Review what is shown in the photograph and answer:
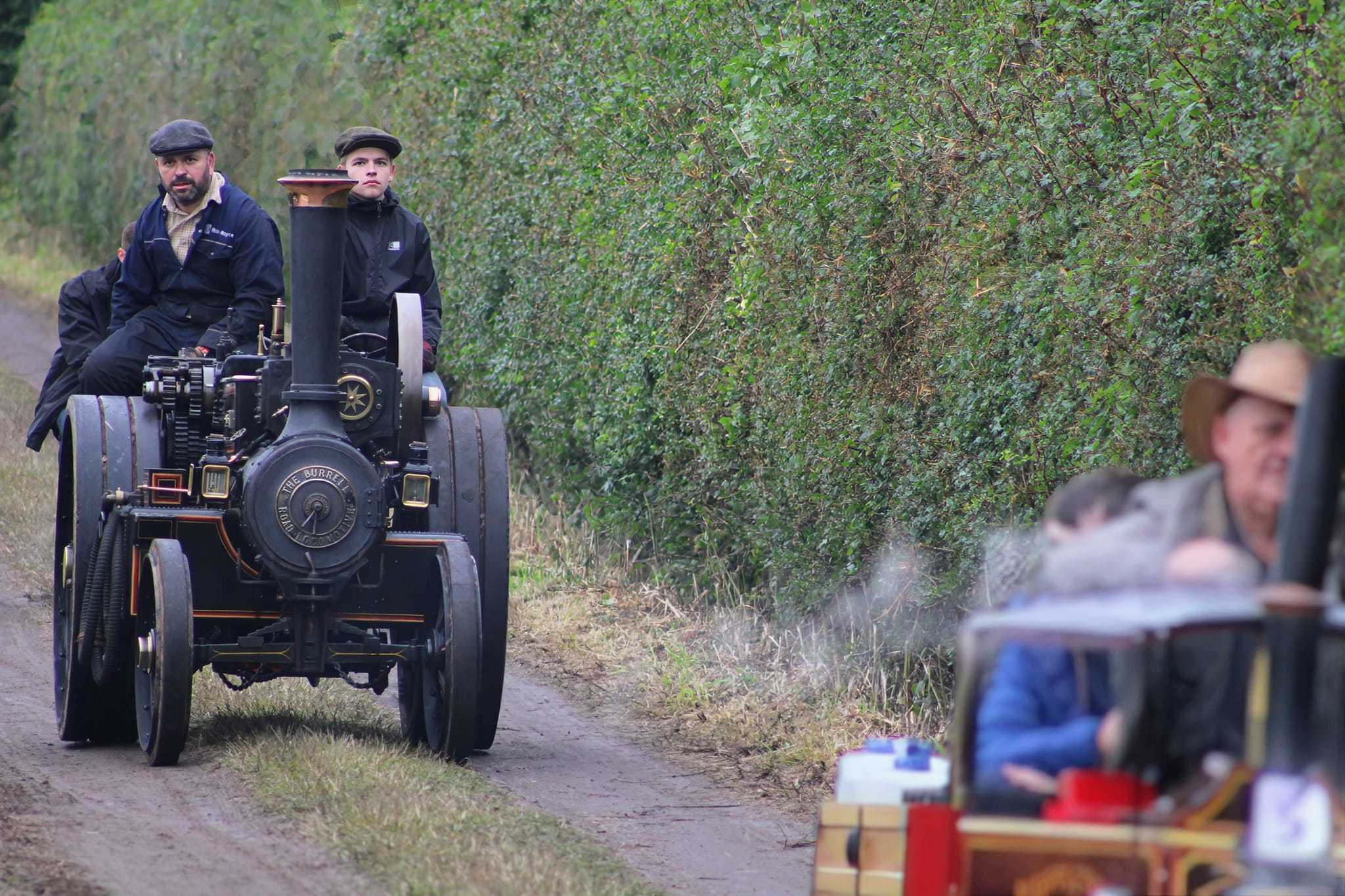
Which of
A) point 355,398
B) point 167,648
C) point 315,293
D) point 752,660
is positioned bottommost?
point 752,660

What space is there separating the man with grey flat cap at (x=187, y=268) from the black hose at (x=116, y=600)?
3.40 ft

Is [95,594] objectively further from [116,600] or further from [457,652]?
[457,652]

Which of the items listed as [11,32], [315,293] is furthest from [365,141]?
[11,32]

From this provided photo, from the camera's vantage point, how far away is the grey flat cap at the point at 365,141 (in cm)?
841

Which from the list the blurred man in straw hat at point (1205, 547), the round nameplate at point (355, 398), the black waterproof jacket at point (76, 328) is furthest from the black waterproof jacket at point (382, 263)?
the blurred man in straw hat at point (1205, 547)

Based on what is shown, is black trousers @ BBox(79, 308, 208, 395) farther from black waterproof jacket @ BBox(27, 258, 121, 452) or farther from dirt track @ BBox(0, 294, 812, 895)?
dirt track @ BBox(0, 294, 812, 895)

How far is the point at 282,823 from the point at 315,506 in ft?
4.06

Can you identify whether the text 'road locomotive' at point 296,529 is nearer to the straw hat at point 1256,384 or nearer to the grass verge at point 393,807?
the grass verge at point 393,807

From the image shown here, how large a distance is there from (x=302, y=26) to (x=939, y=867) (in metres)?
17.7

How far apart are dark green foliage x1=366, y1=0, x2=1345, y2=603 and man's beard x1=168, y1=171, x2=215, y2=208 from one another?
8.35ft

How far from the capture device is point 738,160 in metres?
9.55

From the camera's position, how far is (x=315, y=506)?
7109 millimetres

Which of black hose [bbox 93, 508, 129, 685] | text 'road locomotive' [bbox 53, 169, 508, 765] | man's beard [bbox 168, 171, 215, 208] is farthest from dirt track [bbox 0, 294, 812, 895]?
man's beard [bbox 168, 171, 215, 208]

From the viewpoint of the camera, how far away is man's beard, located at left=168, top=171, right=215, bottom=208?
8.29 metres
